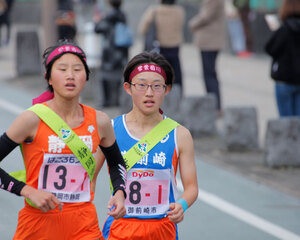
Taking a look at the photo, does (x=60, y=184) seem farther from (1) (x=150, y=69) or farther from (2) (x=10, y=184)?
(1) (x=150, y=69)

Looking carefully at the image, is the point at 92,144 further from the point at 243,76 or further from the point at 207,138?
the point at 243,76

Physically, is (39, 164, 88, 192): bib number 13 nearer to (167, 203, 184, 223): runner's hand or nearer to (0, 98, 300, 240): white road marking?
(167, 203, 184, 223): runner's hand

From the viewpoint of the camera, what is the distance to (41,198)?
4027 millimetres

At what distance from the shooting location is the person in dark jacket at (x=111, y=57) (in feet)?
42.7

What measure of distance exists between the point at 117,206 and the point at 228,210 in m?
3.86

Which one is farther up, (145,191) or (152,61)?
(152,61)

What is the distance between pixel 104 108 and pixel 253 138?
3.69 m

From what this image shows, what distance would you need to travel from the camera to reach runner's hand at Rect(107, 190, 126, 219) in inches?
164

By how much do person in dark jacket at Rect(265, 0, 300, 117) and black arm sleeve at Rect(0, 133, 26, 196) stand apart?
19.6 ft

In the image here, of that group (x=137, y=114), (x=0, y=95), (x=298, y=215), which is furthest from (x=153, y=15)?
(x=137, y=114)

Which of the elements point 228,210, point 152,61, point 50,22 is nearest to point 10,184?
point 152,61

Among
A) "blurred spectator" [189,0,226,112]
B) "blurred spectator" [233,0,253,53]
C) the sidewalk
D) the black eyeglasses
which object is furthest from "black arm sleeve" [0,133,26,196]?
"blurred spectator" [233,0,253,53]

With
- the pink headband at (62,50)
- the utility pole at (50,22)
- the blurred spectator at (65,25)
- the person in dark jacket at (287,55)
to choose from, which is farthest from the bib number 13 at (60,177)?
the blurred spectator at (65,25)

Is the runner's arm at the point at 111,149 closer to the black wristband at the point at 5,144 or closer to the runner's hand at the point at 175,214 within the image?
the runner's hand at the point at 175,214
